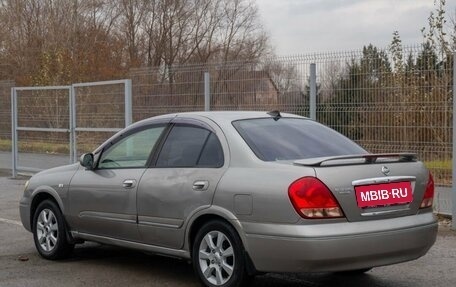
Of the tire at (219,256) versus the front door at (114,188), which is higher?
the front door at (114,188)

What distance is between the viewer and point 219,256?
18.0ft

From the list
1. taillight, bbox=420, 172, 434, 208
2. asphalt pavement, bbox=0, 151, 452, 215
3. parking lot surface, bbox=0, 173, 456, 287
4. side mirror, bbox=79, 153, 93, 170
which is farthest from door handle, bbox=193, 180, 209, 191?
asphalt pavement, bbox=0, 151, 452, 215

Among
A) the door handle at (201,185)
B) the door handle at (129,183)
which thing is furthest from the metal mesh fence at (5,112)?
the door handle at (201,185)

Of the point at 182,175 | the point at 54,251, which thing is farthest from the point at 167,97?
the point at 182,175

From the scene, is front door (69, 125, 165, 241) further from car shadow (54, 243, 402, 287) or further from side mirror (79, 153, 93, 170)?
car shadow (54, 243, 402, 287)

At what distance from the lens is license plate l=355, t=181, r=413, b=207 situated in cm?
515

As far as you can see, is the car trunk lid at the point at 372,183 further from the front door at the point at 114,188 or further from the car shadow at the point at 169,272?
the front door at the point at 114,188

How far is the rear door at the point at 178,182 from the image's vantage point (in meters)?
5.64

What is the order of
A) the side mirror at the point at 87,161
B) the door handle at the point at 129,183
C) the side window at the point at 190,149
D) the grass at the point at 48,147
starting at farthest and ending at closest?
the grass at the point at 48,147, the side mirror at the point at 87,161, the door handle at the point at 129,183, the side window at the point at 190,149

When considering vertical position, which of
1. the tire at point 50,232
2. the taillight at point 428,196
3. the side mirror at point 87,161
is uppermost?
the side mirror at point 87,161

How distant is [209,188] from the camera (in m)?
5.54

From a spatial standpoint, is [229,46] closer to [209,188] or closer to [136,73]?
[136,73]

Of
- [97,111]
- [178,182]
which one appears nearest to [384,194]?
[178,182]

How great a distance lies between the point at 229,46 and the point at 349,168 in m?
42.1
